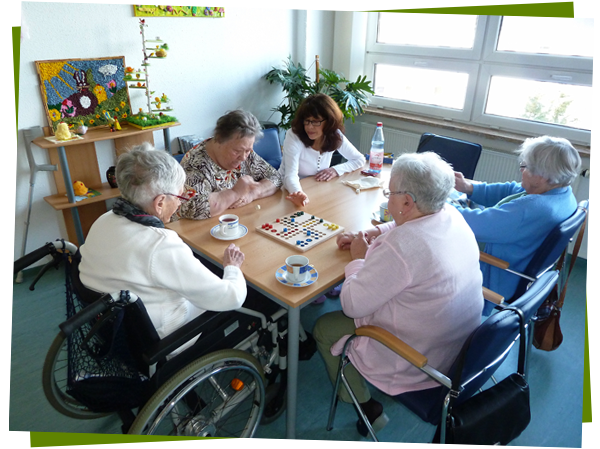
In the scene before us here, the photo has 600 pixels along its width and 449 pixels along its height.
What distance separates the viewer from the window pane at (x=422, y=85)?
382 cm

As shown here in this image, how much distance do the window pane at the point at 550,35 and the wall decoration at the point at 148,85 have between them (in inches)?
106

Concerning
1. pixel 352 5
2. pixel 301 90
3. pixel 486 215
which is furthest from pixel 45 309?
pixel 352 5

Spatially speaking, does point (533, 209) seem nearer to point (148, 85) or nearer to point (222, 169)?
point (222, 169)

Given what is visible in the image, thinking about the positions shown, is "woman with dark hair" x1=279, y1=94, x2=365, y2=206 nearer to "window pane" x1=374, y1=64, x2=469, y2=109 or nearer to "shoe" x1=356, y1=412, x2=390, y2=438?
"shoe" x1=356, y1=412, x2=390, y2=438

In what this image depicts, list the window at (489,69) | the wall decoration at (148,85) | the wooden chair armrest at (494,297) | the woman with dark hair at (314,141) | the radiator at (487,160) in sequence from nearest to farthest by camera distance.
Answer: the wooden chair armrest at (494,297), the woman with dark hair at (314,141), the wall decoration at (148,85), the window at (489,69), the radiator at (487,160)

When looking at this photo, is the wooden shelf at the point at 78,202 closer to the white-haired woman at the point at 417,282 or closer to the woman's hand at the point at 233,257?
the woman's hand at the point at 233,257

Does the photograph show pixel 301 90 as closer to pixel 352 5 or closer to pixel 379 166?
pixel 352 5

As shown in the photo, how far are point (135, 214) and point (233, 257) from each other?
0.42 metres

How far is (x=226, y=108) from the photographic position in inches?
147

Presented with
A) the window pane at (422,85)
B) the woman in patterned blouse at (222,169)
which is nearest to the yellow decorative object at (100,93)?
the woman in patterned blouse at (222,169)

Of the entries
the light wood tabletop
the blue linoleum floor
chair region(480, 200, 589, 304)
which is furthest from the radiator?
chair region(480, 200, 589, 304)

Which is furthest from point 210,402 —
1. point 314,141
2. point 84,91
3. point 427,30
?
point 427,30

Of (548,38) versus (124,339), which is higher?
(548,38)

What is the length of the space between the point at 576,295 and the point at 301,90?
2.73 m
